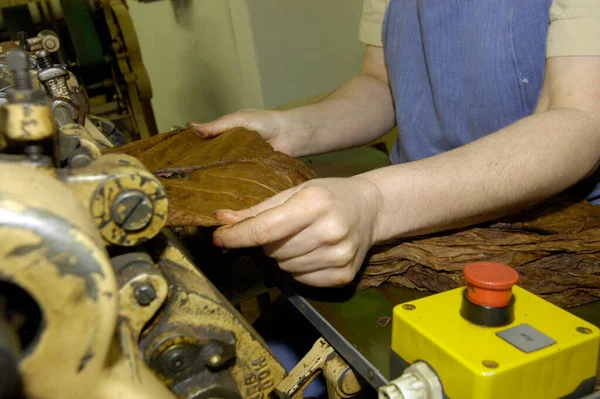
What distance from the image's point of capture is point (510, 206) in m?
1.02

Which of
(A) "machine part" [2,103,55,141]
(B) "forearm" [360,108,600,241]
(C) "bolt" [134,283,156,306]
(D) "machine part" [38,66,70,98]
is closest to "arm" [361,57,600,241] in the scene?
(B) "forearm" [360,108,600,241]

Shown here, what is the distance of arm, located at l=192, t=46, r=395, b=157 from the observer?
4.59 ft

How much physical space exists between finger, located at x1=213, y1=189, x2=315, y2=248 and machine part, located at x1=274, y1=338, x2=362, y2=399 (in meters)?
0.21

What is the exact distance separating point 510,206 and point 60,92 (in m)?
0.93

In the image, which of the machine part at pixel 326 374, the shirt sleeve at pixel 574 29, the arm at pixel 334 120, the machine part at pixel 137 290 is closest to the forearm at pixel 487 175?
the shirt sleeve at pixel 574 29

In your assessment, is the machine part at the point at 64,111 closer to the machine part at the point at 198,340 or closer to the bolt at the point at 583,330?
the machine part at the point at 198,340

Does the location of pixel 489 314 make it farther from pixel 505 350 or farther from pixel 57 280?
pixel 57 280

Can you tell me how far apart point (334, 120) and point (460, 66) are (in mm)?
385

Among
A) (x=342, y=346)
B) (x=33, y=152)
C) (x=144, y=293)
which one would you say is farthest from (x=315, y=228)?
(x=33, y=152)

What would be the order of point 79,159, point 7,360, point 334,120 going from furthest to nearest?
1. point 334,120
2. point 79,159
3. point 7,360

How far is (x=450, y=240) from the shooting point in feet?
3.47

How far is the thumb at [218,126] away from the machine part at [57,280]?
0.84 metres

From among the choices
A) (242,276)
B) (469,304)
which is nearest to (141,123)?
(242,276)

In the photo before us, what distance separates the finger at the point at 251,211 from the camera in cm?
91
